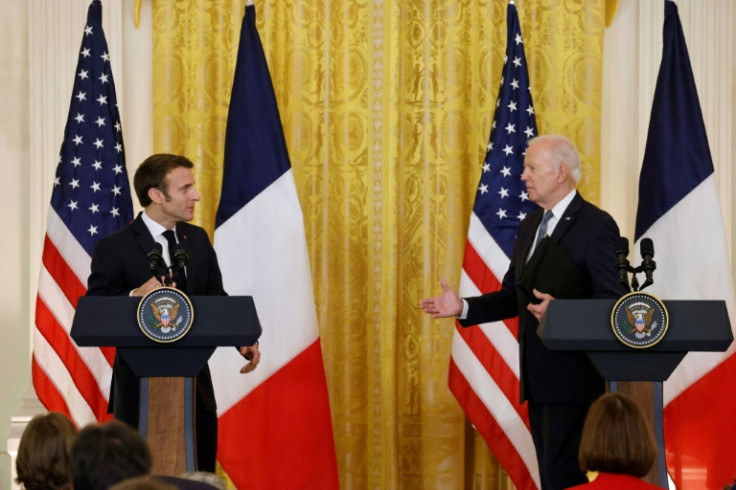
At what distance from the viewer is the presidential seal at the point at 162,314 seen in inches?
166

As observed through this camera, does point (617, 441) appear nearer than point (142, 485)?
No

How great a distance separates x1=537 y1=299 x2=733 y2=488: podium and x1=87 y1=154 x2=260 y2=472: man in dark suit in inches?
55.3

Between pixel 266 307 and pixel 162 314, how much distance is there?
175 cm

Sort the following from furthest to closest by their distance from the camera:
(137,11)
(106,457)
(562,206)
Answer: (137,11) → (562,206) → (106,457)

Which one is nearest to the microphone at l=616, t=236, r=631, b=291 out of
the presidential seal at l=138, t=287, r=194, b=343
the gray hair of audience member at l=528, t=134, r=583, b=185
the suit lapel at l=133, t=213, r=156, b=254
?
the gray hair of audience member at l=528, t=134, r=583, b=185

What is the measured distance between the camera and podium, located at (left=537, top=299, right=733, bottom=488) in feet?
13.7

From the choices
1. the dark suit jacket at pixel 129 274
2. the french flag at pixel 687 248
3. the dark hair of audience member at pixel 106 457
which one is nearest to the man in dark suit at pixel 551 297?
the french flag at pixel 687 248

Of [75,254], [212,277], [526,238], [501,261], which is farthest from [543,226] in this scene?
[75,254]

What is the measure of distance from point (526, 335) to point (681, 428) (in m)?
1.57

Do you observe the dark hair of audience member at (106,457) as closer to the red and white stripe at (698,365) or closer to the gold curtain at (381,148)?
the red and white stripe at (698,365)

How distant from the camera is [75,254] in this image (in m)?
5.99

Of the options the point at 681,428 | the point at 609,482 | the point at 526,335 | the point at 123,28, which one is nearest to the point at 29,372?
the point at 123,28

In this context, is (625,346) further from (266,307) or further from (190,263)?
(266,307)

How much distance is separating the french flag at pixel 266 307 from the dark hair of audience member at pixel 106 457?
10.9 feet
